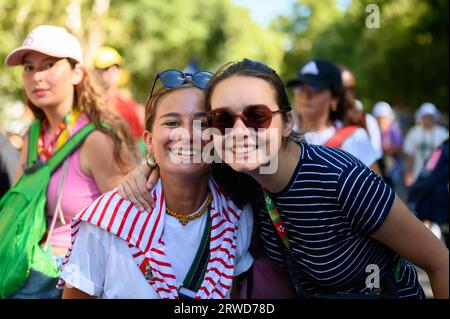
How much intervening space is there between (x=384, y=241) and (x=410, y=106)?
97.7 ft

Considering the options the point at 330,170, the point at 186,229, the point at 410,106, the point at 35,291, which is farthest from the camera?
the point at 410,106

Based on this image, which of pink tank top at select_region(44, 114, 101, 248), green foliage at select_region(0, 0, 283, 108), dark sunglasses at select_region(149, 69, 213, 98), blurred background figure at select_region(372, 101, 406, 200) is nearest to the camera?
dark sunglasses at select_region(149, 69, 213, 98)

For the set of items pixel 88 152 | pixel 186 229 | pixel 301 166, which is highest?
pixel 88 152

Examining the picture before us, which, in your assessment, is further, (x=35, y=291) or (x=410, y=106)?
(x=410, y=106)

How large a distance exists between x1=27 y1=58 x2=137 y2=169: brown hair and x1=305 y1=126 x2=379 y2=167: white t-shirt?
4.17ft

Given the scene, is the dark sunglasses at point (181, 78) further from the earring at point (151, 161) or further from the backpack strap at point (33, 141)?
the backpack strap at point (33, 141)

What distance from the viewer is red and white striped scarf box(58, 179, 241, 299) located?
269 cm

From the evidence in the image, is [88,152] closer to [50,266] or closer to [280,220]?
[50,266]

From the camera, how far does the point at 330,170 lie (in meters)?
2.63

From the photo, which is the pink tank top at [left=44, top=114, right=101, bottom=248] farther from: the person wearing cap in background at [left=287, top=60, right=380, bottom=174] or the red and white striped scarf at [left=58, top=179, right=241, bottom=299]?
the person wearing cap in background at [left=287, top=60, right=380, bottom=174]

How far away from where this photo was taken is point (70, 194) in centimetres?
362

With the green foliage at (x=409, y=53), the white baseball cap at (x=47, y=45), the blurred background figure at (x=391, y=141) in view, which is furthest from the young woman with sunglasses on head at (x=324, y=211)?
the green foliage at (x=409, y=53)

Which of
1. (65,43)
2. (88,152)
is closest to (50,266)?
(88,152)

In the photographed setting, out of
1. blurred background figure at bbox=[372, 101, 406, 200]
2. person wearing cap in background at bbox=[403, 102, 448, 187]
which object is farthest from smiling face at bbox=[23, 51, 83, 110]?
blurred background figure at bbox=[372, 101, 406, 200]
